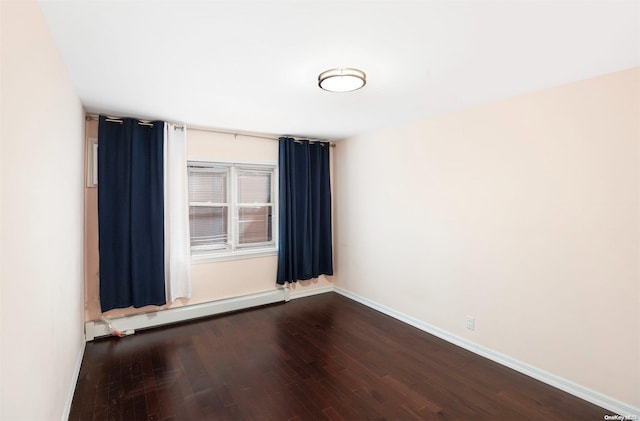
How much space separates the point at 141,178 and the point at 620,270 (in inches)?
175

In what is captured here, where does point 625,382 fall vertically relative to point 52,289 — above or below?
below

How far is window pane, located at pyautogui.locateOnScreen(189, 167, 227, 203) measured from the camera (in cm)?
400

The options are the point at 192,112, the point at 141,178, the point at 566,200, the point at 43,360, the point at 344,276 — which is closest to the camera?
the point at 43,360

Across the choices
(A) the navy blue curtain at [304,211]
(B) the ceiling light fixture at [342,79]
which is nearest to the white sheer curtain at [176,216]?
(A) the navy blue curtain at [304,211]

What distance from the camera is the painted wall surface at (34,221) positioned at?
3.62ft

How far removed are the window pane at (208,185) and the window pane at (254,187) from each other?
234mm

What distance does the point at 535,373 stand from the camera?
2.57 meters

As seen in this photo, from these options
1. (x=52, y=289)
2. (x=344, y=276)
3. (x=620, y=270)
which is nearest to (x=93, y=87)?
(x=52, y=289)

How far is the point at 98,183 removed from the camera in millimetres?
3230

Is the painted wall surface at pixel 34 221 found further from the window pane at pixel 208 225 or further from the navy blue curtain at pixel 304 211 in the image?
the navy blue curtain at pixel 304 211

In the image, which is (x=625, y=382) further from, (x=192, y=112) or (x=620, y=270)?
(x=192, y=112)

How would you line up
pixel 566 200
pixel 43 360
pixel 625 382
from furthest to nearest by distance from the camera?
pixel 566 200 → pixel 625 382 → pixel 43 360

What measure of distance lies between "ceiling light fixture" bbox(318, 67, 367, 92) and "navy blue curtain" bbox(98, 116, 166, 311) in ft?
7.42

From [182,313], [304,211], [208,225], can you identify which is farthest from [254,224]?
[182,313]
